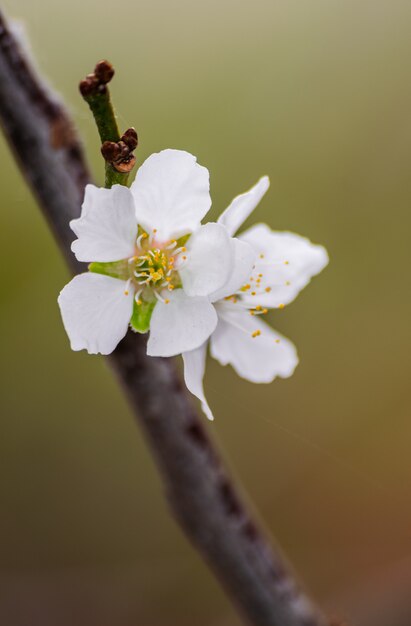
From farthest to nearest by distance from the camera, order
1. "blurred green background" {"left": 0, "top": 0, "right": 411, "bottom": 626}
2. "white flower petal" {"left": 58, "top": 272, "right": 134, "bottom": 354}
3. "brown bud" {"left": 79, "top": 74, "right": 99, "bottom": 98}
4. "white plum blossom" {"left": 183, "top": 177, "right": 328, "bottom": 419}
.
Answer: "blurred green background" {"left": 0, "top": 0, "right": 411, "bottom": 626} < "white plum blossom" {"left": 183, "top": 177, "right": 328, "bottom": 419} < "white flower petal" {"left": 58, "top": 272, "right": 134, "bottom": 354} < "brown bud" {"left": 79, "top": 74, "right": 99, "bottom": 98}

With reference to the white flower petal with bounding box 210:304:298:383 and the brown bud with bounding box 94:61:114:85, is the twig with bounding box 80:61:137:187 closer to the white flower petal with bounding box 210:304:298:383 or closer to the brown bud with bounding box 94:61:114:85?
the brown bud with bounding box 94:61:114:85

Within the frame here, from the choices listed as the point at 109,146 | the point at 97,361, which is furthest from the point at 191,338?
the point at 97,361

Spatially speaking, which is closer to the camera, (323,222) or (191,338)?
(191,338)

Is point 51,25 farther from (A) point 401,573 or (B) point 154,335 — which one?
(A) point 401,573

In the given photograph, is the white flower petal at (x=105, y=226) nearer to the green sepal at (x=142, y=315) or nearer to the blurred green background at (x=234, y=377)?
the green sepal at (x=142, y=315)

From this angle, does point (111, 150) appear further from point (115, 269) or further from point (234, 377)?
point (234, 377)

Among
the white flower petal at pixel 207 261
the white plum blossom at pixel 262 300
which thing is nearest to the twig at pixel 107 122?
the white flower petal at pixel 207 261

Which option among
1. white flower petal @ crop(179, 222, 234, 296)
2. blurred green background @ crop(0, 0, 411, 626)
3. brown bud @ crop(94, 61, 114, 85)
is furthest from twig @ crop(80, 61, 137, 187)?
blurred green background @ crop(0, 0, 411, 626)
